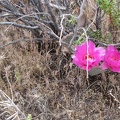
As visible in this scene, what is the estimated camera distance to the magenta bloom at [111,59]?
1.50 meters

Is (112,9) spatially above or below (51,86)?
above

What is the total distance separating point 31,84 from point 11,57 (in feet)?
0.81

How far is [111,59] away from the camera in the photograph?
59.4 inches

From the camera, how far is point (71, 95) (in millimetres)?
1679

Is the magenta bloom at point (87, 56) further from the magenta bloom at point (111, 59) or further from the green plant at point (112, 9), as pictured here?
the green plant at point (112, 9)

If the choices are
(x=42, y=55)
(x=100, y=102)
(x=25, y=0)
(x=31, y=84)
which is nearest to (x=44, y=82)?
(x=31, y=84)

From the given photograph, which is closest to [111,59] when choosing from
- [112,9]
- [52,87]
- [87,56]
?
[87,56]

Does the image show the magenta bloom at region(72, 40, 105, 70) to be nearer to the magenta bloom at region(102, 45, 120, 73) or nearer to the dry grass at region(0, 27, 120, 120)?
the magenta bloom at region(102, 45, 120, 73)

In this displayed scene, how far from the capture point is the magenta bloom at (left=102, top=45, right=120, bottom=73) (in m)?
1.50

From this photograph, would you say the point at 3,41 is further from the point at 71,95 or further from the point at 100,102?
the point at 100,102

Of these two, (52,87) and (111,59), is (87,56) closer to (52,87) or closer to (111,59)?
(111,59)

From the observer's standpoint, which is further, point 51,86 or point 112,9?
point 51,86

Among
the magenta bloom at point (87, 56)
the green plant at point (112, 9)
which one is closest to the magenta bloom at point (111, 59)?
the magenta bloom at point (87, 56)

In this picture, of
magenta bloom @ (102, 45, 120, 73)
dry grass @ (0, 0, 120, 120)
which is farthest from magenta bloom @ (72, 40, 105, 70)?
dry grass @ (0, 0, 120, 120)
